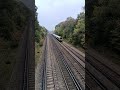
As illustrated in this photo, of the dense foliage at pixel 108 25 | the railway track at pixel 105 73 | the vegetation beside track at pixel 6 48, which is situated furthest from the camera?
the dense foliage at pixel 108 25

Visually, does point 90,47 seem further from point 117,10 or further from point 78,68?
point 78,68

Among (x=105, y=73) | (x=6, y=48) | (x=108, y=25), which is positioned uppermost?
→ (x=108, y=25)

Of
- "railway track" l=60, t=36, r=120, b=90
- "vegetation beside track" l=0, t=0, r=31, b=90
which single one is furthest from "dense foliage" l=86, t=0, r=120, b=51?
"vegetation beside track" l=0, t=0, r=31, b=90

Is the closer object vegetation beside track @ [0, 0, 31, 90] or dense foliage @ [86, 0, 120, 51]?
vegetation beside track @ [0, 0, 31, 90]

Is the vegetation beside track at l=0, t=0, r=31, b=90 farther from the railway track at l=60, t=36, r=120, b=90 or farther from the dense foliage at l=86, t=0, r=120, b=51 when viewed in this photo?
the dense foliage at l=86, t=0, r=120, b=51

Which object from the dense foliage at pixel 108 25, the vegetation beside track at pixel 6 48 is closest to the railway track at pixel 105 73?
the dense foliage at pixel 108 25

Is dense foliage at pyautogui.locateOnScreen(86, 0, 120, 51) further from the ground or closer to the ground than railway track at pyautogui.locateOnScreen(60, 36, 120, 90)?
further from the ground

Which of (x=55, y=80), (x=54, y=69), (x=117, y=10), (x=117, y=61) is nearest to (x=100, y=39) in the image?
(x=117, y=10)

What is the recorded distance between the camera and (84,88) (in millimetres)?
23188

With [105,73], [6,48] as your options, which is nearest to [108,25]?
[105,73]

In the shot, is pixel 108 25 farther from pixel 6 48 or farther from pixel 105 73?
pixel 6 48

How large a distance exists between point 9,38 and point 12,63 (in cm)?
1467

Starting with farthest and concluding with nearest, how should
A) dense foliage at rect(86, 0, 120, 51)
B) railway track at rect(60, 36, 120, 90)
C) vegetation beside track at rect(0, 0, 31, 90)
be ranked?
dense foliage at rect(86, 0, 120, 51) → vegetation beside track at rect(0, 0, 31, 90) → railway track at rect(60, 36, 120, 90)

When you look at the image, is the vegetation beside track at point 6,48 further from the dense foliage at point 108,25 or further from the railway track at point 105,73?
the dense foliage at point 108,25
